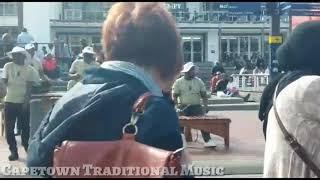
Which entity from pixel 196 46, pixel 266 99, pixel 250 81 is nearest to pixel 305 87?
pixel 266 99

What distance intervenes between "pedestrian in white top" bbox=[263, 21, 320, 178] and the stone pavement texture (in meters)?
5.11

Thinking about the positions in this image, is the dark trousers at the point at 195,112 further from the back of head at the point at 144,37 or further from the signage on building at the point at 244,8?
the back of head at the point at 144,37

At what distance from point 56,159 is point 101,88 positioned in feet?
0.96

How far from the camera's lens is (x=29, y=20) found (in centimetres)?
4159

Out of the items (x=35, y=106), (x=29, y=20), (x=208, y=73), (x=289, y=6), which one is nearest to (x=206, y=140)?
(x=35, y=106)

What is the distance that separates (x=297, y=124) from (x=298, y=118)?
26mm

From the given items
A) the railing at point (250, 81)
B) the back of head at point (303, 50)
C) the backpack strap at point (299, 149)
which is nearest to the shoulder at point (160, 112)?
the backpack strap at point (299, 149)

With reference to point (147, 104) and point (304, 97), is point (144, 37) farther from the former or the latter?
point (304, 97)

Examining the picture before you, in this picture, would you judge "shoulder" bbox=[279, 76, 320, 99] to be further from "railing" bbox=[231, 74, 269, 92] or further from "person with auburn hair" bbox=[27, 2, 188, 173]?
"railing" bbox=[231, 74, 269, 92]

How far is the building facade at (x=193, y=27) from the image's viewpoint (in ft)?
136

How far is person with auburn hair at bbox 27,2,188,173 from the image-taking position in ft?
7.09

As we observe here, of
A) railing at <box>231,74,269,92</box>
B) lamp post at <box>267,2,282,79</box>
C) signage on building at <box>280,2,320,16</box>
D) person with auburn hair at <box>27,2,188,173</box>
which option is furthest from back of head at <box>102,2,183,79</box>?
railing at <box>231,74,269,92</box>

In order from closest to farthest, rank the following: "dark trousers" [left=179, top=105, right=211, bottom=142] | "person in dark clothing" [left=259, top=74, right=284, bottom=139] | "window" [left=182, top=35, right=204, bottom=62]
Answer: "person in dark clothing" [left=259, top=74, right=284, bottom=139] < "dark trousers" [left=179, top=105, right=211, bottom=142] < "window" [left=182, top=35, right=204, bottom=62]

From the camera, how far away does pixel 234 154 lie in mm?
11195
